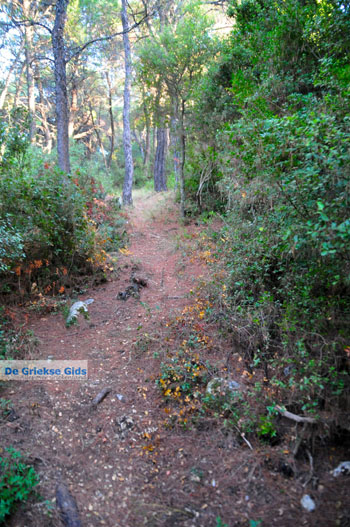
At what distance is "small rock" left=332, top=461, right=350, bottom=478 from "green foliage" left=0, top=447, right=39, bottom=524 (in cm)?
240

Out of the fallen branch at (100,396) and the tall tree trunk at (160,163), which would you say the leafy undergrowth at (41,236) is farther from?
the tall tree trunk at (160,163)

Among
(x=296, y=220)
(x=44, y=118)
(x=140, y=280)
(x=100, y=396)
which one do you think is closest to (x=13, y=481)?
(x=100, y=396)

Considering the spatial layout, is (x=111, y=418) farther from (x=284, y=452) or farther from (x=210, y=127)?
(x=210, y=127)

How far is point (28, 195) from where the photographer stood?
5090mm

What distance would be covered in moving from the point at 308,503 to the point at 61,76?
31.0ft

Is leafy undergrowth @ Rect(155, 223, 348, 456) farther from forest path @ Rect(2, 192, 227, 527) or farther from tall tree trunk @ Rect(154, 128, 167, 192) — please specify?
tall tree trunk @ Rect(154, 128, 167, 192)

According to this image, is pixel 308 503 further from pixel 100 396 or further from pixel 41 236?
pixel 41 236

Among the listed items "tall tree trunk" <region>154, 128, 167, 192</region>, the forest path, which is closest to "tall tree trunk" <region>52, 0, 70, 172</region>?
the forest path

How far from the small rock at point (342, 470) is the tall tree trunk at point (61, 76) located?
348 inches

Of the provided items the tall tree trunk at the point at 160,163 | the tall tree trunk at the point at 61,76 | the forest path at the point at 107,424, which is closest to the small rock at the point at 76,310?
the forest path at the point at 107,424

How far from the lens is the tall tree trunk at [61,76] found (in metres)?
7.73

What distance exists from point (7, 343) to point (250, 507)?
10.8 feet

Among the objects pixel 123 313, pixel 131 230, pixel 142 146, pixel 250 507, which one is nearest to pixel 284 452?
pixel 250 507

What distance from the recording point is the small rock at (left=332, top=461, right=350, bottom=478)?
2.45 meters
